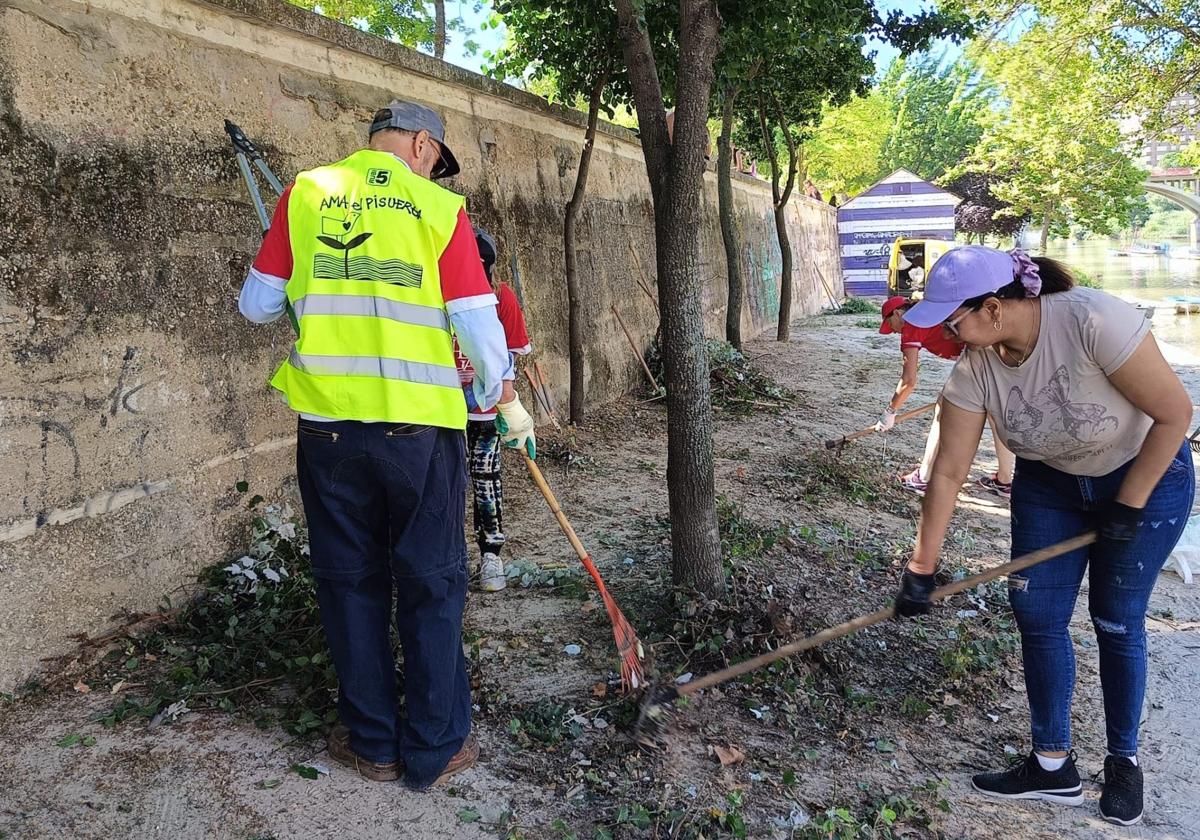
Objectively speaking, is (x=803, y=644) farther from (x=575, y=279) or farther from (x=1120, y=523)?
(x=575, y=279)

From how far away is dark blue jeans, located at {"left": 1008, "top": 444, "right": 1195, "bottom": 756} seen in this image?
248 cm

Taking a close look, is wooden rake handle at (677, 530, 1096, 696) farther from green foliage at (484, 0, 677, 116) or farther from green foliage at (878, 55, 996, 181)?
green foliage at (878, 55, 996, 181)

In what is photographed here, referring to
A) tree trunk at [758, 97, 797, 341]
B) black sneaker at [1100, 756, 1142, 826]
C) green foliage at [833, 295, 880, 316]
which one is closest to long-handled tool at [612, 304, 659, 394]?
tree trunk at [758, 97, 797, 341]

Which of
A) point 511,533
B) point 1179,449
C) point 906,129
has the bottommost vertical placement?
point 511,533

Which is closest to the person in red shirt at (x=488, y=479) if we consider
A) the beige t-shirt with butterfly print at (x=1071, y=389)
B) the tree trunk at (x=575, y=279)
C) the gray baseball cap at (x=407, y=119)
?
the gray baseball cap at (x=407, y=119)

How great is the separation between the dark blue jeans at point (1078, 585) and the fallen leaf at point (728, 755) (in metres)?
0.97

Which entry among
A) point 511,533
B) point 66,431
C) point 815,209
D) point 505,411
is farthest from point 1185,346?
point 66,431

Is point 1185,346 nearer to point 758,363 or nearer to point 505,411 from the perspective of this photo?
point 758,363

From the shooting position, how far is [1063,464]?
8.35ft

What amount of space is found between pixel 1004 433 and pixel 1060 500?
30 centimetres

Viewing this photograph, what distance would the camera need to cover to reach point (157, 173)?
11.1 ft

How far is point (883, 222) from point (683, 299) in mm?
24356

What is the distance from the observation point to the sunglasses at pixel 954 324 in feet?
8.00

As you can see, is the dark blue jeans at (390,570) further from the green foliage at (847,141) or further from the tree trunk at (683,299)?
the green foliage at (847,141)
